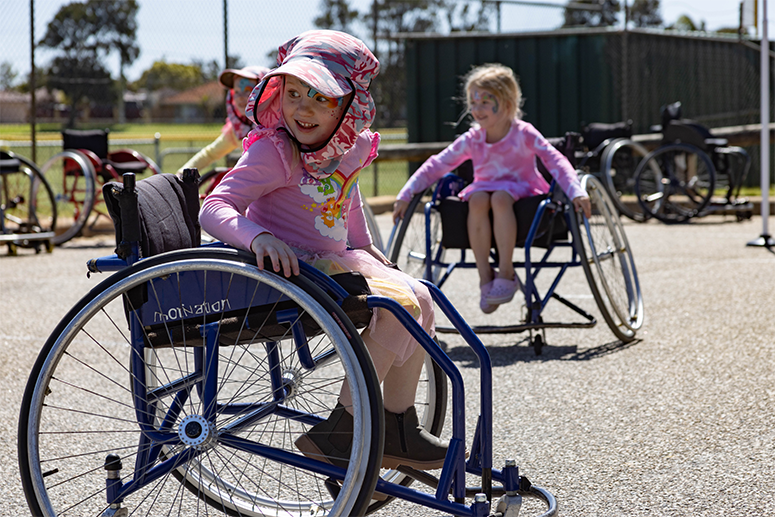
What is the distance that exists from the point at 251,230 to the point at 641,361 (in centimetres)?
252

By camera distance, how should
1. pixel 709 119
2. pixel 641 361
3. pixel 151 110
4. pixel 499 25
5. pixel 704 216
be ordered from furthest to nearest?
1. pixel 151 110
2. pixel 709 119
3. pixel 499 25
4. pixel 704 216
5. pixel 641 361

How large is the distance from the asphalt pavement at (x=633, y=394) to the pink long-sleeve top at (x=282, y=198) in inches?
31.7

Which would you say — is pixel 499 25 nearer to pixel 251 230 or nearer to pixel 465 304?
pixel 465 304

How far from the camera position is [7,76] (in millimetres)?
10992

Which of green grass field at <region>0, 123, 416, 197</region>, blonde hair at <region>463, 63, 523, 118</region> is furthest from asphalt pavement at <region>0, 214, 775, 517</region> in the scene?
green grass field at <region>0, 123, 416, 197</region>

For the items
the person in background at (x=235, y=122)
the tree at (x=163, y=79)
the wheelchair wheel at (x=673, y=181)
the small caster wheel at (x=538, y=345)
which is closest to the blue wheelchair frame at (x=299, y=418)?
the small caster wheel at (x=538, y=345)

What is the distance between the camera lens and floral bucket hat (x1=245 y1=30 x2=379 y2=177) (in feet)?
7.39

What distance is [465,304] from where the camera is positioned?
18.4 ft

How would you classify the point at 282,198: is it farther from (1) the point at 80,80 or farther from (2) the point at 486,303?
(1) the point at 80,80

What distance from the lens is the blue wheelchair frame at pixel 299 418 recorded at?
2.08 metres

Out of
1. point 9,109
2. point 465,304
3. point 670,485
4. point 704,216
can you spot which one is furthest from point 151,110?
point 670,485

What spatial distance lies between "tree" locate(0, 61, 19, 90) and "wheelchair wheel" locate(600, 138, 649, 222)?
622cm

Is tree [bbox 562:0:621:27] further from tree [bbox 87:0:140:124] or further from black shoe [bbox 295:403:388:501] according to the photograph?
black shoe [bbox 295:403:388:501]

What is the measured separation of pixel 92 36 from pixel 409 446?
543 inches
